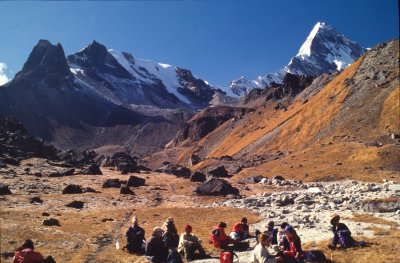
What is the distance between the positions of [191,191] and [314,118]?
62409 mm

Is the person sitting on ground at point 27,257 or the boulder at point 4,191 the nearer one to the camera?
the person sitting on ground at point 27,257

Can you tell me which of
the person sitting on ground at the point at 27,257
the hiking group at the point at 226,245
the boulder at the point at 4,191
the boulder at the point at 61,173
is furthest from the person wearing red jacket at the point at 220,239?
the boulder at the point at 61,173

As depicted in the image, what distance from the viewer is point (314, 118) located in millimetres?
108688

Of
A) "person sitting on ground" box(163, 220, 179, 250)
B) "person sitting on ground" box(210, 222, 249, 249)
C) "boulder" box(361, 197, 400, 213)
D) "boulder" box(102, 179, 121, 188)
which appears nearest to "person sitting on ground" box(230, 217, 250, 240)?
"person sitting on ground" box(210, 222, 249, 249)

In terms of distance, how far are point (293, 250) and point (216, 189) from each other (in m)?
32.9

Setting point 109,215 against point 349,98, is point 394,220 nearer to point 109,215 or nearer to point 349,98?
point 109,215

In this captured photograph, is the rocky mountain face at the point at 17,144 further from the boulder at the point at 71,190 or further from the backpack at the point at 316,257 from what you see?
the backpack at the point at 316,257

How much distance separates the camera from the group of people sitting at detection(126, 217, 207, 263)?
20.6m

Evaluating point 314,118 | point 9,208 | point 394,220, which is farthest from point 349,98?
point 9,208

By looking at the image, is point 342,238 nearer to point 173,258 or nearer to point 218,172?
point 173,258

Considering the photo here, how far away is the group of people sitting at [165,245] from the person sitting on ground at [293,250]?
5.11 m

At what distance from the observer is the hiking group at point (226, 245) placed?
17.7 m

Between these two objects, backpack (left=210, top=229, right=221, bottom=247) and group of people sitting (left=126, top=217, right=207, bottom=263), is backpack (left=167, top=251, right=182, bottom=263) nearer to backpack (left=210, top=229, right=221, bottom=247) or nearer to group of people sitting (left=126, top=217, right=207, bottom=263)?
group of people sitting (left=126, top=217, right=207, bottom=263)

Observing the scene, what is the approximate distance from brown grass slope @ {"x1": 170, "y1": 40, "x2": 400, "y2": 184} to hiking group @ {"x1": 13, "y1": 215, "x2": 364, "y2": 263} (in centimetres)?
4000
